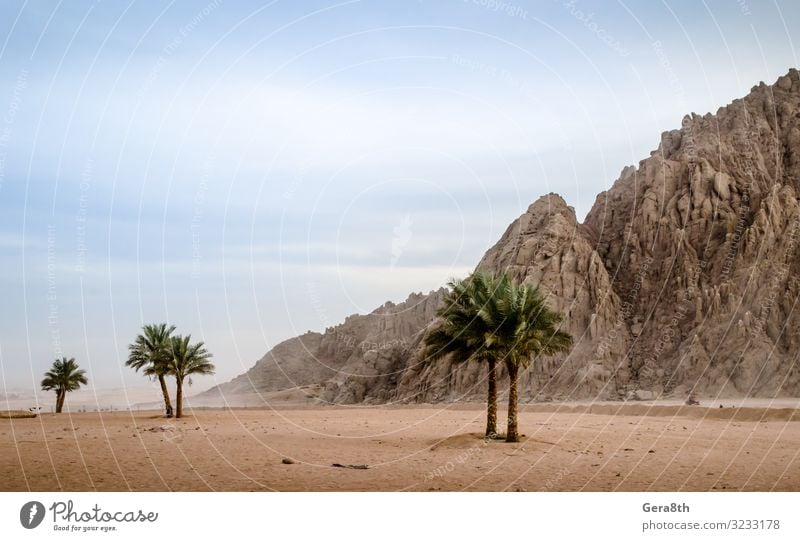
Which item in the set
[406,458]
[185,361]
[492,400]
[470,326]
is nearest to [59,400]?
[185,361]

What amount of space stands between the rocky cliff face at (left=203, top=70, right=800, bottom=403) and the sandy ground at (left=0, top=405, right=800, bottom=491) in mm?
30033

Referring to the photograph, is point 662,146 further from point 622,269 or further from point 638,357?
point 638,357

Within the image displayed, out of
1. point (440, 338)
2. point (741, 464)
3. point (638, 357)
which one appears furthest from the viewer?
point (638, 357)

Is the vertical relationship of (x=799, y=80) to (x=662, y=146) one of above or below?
above

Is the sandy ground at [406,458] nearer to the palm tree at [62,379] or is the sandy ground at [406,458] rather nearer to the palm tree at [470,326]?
the palm tree at [470,326]

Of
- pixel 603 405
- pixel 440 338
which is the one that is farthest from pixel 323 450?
pixel 603 405

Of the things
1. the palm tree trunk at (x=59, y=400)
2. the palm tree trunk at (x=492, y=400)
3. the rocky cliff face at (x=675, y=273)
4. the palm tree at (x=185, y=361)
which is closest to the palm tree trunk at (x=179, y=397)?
the palm tree at (x=185, y=361)

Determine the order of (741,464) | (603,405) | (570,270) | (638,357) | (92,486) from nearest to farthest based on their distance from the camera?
(92,486)
(741,464)
(603,405)
(638,357)
(570,270)

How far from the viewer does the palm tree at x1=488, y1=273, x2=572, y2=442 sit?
31.0 meters

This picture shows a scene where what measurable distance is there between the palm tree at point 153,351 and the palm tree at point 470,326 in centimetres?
2701

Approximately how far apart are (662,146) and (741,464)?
76.7 m

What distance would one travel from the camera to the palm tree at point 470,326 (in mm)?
31578

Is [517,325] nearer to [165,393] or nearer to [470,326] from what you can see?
[470,326]

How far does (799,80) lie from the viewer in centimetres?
9350
